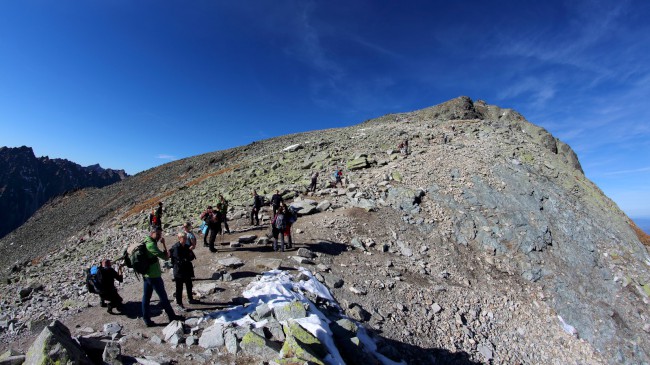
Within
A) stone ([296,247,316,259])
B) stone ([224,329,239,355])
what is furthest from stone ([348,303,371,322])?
stone ([224,329,239,355])

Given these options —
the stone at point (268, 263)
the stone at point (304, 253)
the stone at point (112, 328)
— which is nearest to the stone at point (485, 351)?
the stone at point (304, 253)

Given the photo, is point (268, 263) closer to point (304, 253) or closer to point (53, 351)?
point (304, 253)

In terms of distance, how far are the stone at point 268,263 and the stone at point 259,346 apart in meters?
5.55

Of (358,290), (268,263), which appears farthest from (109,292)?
(358,290)

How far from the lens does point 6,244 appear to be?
183 ft

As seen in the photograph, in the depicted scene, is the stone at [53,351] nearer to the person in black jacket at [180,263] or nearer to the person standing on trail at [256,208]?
the person in black jacket at [180,263]

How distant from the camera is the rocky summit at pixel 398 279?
26.7 feet

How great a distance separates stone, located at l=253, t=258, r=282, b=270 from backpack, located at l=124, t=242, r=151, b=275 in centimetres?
553

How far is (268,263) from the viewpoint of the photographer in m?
13.4

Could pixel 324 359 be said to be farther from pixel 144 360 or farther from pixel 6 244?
pixel 6 244

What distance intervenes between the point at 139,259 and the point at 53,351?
289cm

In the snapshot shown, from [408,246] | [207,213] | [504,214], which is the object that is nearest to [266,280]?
[207,213]

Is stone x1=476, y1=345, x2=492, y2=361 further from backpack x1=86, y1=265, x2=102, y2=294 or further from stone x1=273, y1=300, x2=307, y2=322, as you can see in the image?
backpack x1=86, y1=265, x2=102, y2=294

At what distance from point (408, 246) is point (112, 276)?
1447 cm
